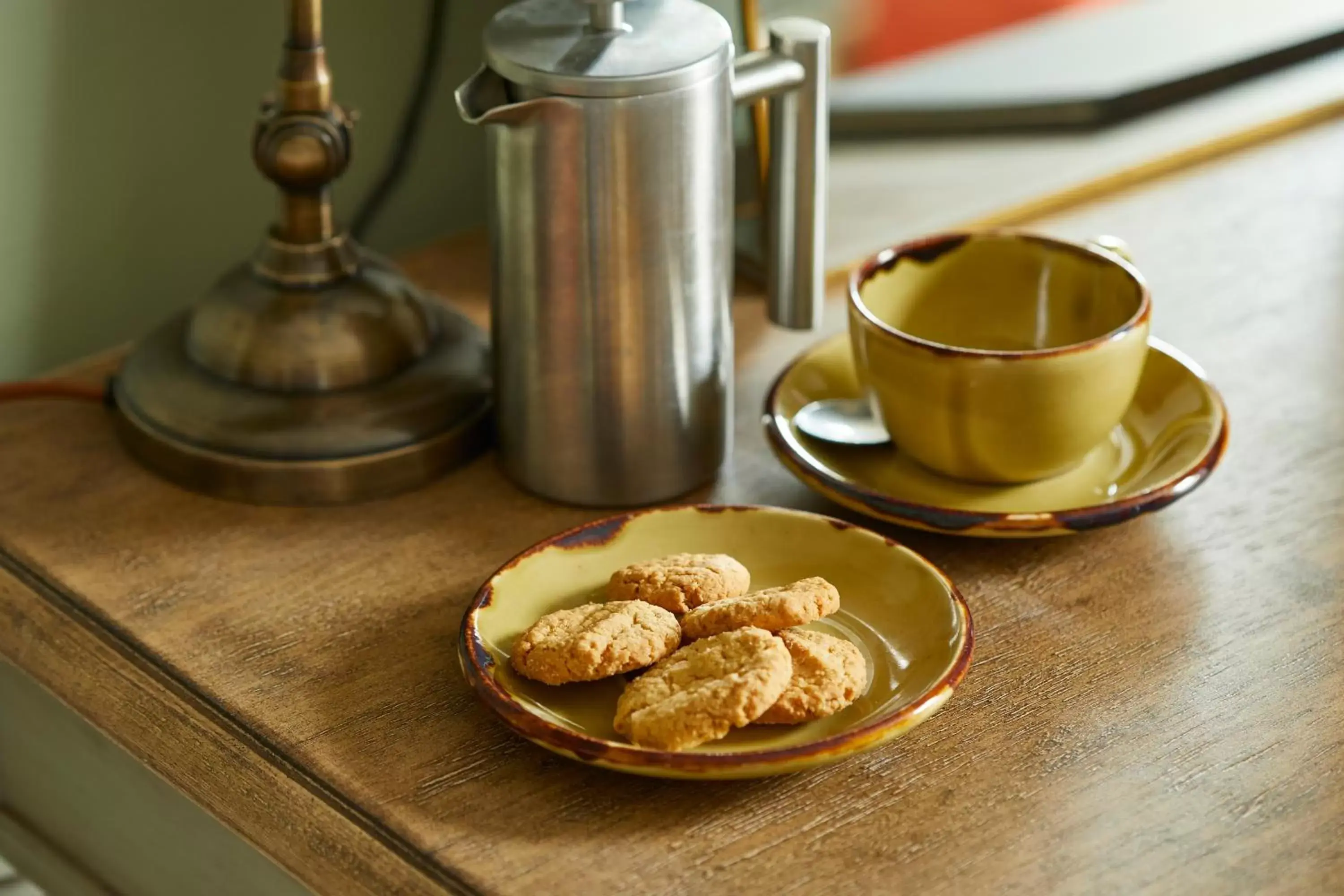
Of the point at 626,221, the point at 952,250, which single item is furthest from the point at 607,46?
the point at 952,250

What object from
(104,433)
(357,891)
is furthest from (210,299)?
(357,891)

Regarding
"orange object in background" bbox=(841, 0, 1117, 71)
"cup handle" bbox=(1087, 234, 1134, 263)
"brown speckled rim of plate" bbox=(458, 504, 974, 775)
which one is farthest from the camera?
"orange object in background" bbox=(841, 0, 1117, 71)

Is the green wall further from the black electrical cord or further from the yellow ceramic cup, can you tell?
the yellow ceramic cup

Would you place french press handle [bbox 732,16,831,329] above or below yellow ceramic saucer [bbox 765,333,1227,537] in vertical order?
above

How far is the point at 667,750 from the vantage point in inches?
20.4

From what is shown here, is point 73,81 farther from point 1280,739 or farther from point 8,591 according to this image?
point 1280,739

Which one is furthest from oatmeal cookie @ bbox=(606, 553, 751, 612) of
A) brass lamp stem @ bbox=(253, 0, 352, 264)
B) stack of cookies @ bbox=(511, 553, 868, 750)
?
brass lamp stem @ bbox=(253, 0, 352, 264)

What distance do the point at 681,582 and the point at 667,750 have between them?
0.09 metres

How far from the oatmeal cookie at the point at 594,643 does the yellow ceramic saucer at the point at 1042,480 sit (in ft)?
0.41

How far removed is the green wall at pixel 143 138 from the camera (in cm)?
82

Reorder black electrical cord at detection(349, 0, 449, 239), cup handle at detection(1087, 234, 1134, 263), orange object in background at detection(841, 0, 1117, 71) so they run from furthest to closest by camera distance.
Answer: orange object in background at detection(841, 0, 1117, 71) → black electrical cord at detection(349, 0, 449, 239) → cup handle at detection(1087, 234, 1134, 263)

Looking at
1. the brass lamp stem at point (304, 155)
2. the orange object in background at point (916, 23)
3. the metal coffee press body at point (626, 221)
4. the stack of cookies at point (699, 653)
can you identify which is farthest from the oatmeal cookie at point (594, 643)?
the orange object in background at point (916, 23)

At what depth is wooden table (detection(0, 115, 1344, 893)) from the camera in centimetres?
51

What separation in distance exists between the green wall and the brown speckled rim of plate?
39 cm
